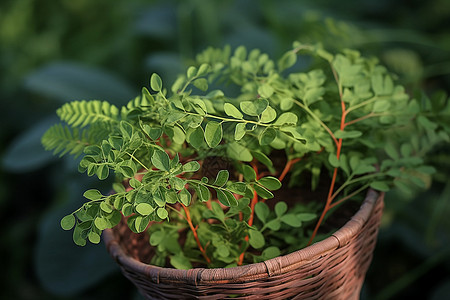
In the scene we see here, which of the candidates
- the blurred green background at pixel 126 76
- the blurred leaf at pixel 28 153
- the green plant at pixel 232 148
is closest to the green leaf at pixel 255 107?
the green plant at pixel 232 148

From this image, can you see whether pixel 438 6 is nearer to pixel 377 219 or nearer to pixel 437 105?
pixel 437 105

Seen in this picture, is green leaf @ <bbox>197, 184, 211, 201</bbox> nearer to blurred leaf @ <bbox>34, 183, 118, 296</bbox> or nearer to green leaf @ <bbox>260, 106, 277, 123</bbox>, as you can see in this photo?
green leaf @ <bbox>260, 106, 277, 123</bbox>

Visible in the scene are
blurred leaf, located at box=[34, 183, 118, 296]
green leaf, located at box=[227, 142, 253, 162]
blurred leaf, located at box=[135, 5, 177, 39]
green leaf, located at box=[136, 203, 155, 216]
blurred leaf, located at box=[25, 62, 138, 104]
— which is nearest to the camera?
green leaf, located at box=[136, 203, 155, 216]

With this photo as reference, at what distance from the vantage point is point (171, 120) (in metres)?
0.43

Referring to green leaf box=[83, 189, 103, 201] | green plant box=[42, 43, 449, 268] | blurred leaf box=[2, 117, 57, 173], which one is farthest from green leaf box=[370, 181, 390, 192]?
blurred leaf box=[2, 117, 57, 173]

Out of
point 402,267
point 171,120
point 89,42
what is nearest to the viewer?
point 171,120

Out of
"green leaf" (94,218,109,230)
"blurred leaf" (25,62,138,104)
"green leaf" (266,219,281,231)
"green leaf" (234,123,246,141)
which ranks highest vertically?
"green leaf" (234,123,246,141)

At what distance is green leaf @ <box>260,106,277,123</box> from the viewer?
0.45 meters

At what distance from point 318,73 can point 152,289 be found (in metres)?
0.34

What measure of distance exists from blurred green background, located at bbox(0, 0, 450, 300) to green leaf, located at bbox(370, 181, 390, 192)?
243 millimetres

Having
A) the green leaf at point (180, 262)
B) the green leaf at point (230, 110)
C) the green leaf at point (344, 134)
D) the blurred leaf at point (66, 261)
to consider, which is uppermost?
the green leaf at point (230, 110)

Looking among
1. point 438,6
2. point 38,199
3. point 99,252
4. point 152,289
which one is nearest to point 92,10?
point 38,199

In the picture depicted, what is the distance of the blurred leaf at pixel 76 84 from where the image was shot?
1211 millimetres

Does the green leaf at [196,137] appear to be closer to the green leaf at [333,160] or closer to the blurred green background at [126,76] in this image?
the green leaf at [333,160]
